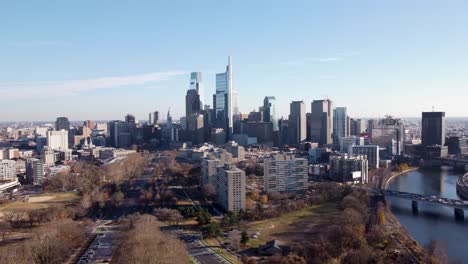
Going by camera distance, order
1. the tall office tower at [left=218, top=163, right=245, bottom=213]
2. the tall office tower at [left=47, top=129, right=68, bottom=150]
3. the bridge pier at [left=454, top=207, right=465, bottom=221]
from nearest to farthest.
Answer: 1. the bridge pier at [left=454, top=207, right=465, bottom=221]
2. the tall office tower at [left=218, top=163, right=245, bottom=213]
3. the tall office tower at [left=47, top=129, right=68, bottom=150]

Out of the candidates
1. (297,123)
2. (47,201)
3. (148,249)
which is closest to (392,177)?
(297,123)

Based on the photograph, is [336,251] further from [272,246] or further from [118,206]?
[118,206]

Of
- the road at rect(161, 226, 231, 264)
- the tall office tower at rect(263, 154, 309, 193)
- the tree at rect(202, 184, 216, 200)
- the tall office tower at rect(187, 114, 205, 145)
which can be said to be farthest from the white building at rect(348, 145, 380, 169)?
the road at rect(161, 226, 231, 264)

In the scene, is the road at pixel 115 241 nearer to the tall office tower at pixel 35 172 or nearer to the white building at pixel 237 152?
the tall office tower at pixel 35 172

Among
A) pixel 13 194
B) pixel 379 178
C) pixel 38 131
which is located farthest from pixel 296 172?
pixel 38 131

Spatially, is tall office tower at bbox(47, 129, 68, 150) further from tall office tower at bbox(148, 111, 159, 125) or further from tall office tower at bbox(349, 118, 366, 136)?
tall office tower at bbox(349, 118, 366, 136)

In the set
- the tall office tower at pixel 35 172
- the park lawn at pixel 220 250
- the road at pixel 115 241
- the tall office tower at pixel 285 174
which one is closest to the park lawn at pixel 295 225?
the park lawn at pixel 220 250

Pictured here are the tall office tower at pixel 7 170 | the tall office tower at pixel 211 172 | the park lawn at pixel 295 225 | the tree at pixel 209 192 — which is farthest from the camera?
the tall office tower at pixel 7 170
